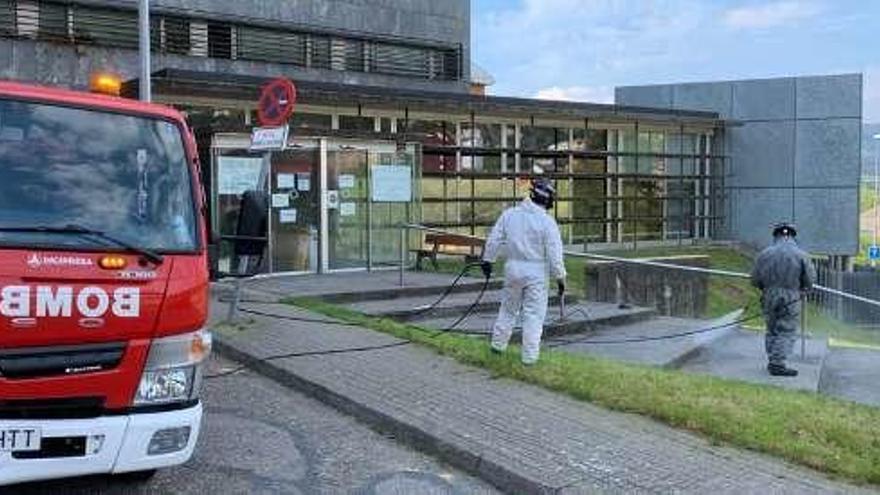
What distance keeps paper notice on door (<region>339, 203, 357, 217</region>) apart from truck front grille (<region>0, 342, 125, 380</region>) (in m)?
11.2

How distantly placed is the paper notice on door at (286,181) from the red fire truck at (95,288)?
9.61m

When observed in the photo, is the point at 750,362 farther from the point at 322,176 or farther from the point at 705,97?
the point at 705,97

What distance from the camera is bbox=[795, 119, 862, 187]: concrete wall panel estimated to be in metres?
28.7

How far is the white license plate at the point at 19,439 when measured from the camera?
471cm

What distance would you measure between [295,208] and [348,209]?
960 mm

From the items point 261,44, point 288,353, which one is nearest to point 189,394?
point 288,353

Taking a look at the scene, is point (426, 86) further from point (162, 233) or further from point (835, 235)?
point (162, 233)

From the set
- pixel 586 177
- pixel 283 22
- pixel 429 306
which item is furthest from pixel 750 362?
pixel 283 22

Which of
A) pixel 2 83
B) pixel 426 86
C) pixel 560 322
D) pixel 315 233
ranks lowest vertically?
pixel 560 322

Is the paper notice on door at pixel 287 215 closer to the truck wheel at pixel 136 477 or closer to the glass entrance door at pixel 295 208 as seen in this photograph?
the glass entrance door at pixel 295 208

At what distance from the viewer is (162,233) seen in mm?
5469

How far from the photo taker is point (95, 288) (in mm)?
4977

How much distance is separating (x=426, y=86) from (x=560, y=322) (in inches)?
508

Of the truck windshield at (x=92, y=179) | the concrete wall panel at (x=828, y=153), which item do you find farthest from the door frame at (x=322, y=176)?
the concrete wall panel at (x=828, y=153)
